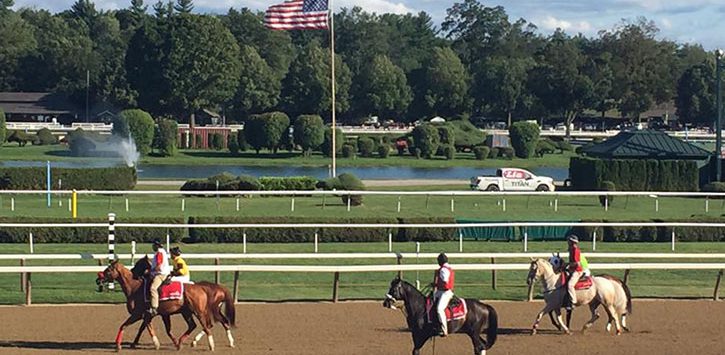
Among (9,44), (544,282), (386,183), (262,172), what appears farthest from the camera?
(9,44)

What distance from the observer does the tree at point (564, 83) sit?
280 feet

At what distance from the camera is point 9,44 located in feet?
320

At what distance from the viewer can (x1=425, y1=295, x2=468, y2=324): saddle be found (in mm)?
11844

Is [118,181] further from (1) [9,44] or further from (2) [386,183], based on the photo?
(1) [9,44]

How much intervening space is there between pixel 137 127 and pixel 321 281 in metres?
40.9

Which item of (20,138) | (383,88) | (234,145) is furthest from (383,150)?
(383,88)

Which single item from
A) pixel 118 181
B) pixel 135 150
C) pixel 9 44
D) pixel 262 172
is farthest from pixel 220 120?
pixel 118 181

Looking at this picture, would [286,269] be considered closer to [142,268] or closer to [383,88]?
[142,268]

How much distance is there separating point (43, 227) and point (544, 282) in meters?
12.3

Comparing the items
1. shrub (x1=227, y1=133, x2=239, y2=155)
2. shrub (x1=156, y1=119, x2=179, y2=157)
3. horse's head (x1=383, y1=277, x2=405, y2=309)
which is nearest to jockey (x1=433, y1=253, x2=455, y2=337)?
horse's head (x1=383, y1=277, x2=405, y2=309)

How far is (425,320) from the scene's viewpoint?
11844 mm

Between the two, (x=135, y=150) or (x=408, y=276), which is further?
(x=135, y=150)

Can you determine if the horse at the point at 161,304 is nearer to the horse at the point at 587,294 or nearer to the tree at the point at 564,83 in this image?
the horse at the point at 587,294

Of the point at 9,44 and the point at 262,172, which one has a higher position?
the point at 9,44
